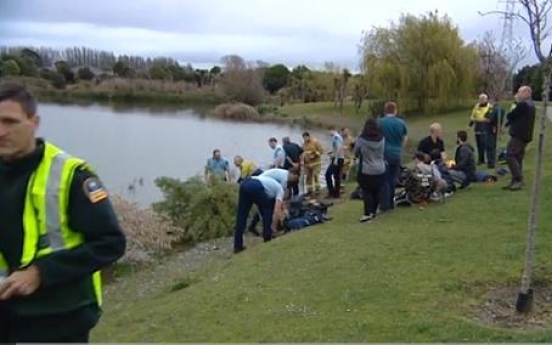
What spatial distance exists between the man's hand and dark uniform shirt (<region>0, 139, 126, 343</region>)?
26 millimetres

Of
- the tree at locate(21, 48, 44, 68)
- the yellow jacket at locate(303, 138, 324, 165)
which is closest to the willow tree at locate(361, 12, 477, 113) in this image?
the tree at locate(21, 48, 44, 68)

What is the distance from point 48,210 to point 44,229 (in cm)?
8

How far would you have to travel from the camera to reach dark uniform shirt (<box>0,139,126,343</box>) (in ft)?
8.83

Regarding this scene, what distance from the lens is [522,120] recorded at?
12.3 m

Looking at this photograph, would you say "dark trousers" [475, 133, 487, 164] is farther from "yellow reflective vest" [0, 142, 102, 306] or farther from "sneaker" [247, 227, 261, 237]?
"yellow reflective vest" [0, 142, 102, 306]

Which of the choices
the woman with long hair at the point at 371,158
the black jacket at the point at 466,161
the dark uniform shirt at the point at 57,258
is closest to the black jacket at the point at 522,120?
the black jacket at the point at 466,161

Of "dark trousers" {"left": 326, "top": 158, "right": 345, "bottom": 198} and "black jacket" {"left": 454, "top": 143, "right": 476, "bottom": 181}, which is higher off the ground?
"black jacket" {"left": 454, "top": 143, "right": 476, "bottom": 181}

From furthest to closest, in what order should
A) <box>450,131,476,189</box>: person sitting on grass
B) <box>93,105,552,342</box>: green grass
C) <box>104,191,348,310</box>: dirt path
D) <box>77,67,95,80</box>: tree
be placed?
<box>77,67,95,80</box>: tree
<box>450,131,476,189</box>: person sitting on grass
<box>104,191,348,310</box>: dirt path
<box>93,105,552,342</box>: green grass

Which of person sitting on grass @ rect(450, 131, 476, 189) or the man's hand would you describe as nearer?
the man's hand

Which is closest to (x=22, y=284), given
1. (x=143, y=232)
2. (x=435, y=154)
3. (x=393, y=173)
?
(x=393, y=173)

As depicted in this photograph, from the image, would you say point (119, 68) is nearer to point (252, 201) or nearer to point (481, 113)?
point (481, 113)

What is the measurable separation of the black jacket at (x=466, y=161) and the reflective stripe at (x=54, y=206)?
12443 millimetres

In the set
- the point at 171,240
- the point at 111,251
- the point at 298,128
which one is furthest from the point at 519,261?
the point at 298,128

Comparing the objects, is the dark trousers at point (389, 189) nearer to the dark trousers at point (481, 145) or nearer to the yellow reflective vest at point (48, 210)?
the dark trousers at point (481, 145)
